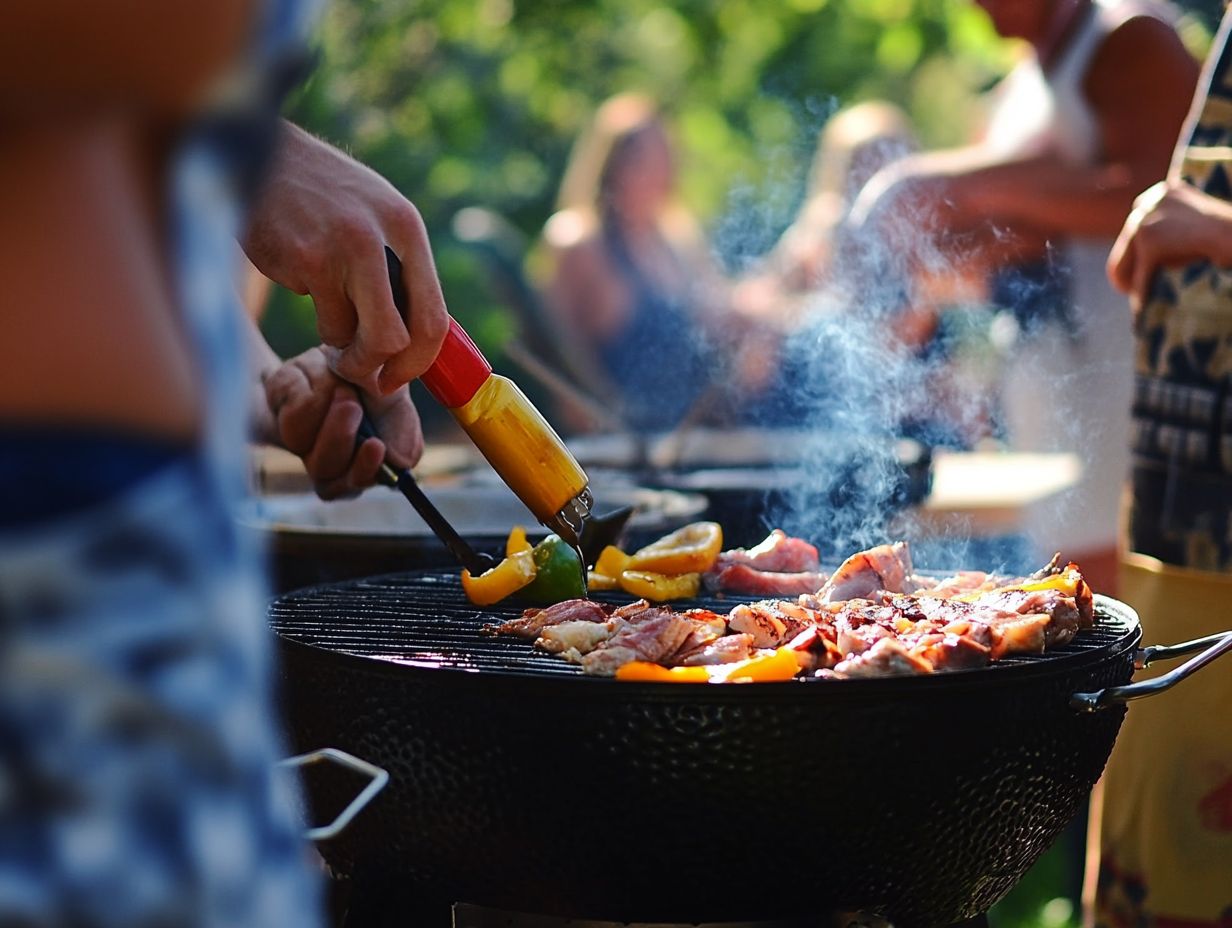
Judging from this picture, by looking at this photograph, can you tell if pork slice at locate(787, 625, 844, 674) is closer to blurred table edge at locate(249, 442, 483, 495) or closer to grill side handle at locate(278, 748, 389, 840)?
grill side handle at locate(278, 748, 389, 840)

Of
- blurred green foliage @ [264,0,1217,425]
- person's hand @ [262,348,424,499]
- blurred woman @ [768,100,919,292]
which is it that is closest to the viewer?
person's hand @ [262,348,424,499]

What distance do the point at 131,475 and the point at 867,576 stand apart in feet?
5.60

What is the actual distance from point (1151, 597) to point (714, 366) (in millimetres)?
3245

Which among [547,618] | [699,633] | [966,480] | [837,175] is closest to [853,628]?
[699,633]

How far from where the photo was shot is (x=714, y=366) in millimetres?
6355

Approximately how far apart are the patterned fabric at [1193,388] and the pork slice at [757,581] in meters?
1.07

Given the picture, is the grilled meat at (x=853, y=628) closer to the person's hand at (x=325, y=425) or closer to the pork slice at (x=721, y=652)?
the pork slice at (x=721, y=652)

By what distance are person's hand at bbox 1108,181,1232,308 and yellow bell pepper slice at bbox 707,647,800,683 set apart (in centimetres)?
173

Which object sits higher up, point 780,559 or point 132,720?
point 132,720

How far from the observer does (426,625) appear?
233 cm

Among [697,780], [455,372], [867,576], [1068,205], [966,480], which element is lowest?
[966,480]

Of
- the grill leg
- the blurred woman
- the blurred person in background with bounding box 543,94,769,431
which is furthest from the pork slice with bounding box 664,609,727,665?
the blurred person in background with bounding box 543,94,769,431

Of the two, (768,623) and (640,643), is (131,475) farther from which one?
(768,623)

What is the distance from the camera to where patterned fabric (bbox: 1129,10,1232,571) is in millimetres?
3131
